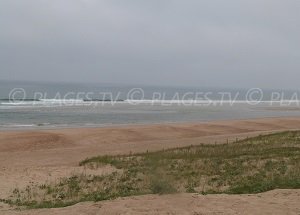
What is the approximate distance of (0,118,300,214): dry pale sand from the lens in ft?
26.5

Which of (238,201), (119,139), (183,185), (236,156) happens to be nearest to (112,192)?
(183,185)

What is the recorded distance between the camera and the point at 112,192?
10.6m

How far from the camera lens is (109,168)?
49.0 feet

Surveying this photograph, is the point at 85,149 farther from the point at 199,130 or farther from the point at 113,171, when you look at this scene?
the point at 199,130

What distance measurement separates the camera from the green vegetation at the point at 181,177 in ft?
33.4

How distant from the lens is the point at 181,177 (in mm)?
12391

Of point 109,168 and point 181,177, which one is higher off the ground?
point 181,177

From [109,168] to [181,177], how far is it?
335 centimetres

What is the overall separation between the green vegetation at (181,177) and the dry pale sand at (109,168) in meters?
0.73

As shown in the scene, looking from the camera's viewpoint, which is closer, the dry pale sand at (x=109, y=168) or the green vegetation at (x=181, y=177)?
the dry pale sand at (x=109, y=168)

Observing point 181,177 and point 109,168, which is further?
point 109,168

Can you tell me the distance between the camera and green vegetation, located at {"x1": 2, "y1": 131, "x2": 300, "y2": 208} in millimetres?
10188

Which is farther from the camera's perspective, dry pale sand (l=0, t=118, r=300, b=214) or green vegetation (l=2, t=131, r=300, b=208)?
green vegetation (l=2, t=131, r=300, b=208)

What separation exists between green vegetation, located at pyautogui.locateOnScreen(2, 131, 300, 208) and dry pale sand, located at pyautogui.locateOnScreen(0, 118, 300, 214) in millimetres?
725
